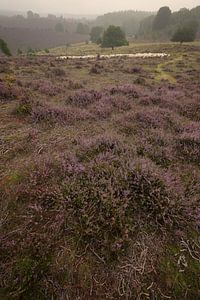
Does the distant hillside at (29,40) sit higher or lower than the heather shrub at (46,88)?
lower

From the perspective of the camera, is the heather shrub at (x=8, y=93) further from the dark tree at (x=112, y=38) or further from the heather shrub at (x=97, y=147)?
the dark tree at (x=112, y=38)

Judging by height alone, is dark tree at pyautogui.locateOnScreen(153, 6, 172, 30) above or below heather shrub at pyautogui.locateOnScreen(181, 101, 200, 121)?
below

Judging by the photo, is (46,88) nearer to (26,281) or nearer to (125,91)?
(125,91)

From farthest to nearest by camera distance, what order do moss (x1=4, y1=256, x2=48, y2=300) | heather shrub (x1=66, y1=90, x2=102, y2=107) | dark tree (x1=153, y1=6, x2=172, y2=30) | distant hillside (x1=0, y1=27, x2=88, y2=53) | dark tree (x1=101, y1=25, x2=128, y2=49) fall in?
distant hillside (x1=0, y1=27, x2=88, y2=53) → dark tree (x1=153, y1=6, x2=172, y2=30) → dark tree (x1=101, y1=25, x2=128, y2=49) → heather shrub (x1=66, y1=90, x2=102, y2=107) → moss (x1=4, y1=256, x2=48, y2=300)

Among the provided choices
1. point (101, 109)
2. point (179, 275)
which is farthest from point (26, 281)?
point (101, 109)

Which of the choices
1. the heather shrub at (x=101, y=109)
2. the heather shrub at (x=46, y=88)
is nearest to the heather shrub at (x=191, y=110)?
the heather shrub at (x=101, y=109)

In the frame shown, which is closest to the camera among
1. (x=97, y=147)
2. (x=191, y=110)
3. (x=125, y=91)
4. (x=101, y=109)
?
(x=97, y=147)

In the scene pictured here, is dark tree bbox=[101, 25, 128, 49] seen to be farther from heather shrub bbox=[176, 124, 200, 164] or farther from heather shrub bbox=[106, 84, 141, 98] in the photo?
heather shrub bbox=[176, 124, 200, 164]

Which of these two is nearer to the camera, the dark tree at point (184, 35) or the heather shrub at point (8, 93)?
the heather shrub at point (8, 93)

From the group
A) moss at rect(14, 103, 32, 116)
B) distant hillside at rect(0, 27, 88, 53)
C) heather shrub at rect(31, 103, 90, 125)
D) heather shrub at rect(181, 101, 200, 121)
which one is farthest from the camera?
distant hillside at rect(0, 27, 88, 53)

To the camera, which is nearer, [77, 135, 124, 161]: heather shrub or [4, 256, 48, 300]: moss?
[4, 256, 48, 300]: moss

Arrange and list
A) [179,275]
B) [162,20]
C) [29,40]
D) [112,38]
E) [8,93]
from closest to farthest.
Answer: [179,275]
[8,93]
[112,38]
[162,20]
[29,40]

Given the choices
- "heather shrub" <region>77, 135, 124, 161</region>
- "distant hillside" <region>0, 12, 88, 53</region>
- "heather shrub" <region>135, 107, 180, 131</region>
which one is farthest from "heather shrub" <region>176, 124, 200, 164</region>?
"distant hillside" <region>0, 12, 88, 53</region>

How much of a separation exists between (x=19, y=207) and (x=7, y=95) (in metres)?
Result: 8.10
